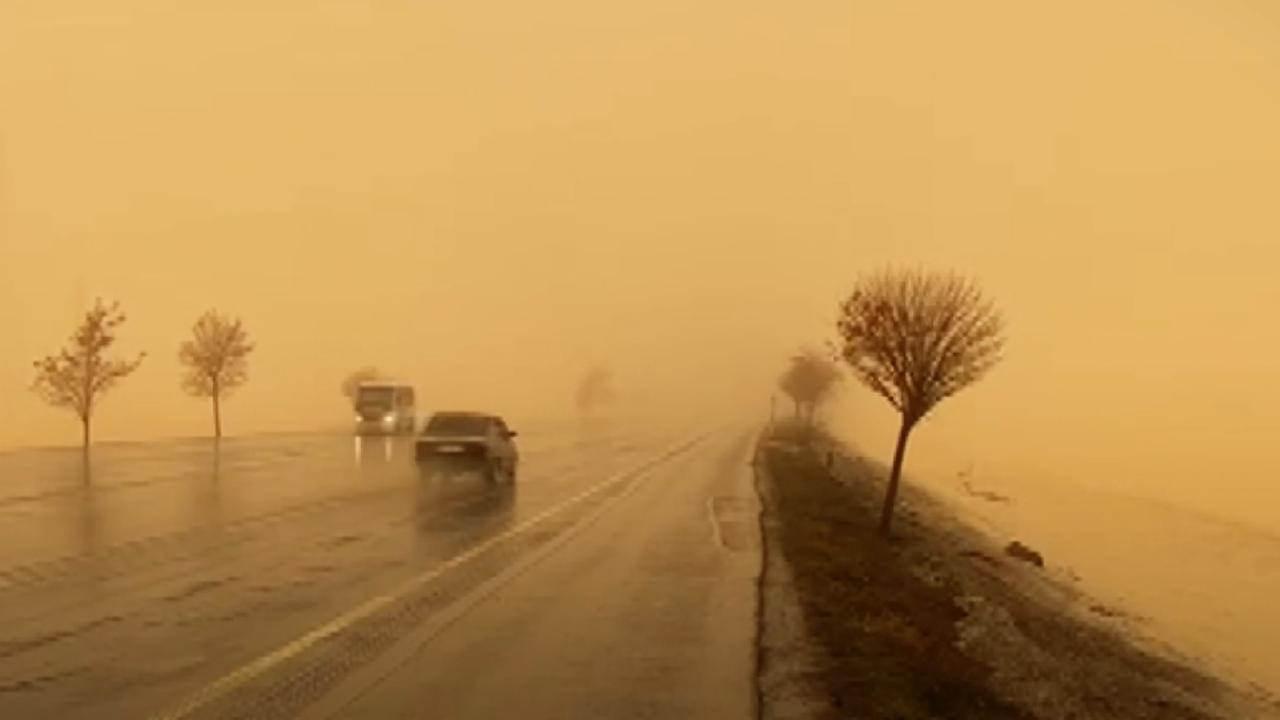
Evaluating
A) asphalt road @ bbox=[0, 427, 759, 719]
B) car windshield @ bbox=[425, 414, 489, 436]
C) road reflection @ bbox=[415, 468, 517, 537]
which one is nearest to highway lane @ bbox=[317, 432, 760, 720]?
asphalt road @ bbox=[0, 427, 759, 719]

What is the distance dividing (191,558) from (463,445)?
16.9 meters

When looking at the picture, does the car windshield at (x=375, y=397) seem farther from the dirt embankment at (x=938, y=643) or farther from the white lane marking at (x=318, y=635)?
the white lane marking at (x=318, y=635)

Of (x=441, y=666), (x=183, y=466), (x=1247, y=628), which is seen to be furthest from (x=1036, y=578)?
(x=183, y=466)

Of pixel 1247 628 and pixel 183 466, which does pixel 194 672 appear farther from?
pixel 183 466

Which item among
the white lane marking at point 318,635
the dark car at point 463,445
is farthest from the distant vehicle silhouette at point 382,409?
the white lane marking at point 318,635

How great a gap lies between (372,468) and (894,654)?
33.3m

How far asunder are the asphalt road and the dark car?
5.11ft

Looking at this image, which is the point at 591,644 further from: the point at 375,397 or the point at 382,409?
the point at 375,397

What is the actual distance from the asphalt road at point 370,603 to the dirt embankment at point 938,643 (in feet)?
2.23

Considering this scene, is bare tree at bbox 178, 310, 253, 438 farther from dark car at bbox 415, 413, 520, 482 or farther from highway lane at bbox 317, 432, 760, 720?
highway lane at bbox 317, 432, 760, 720

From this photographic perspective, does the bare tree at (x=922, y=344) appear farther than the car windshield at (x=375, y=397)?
No

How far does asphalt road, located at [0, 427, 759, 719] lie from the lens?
11.5 m

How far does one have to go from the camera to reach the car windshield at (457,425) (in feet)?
124

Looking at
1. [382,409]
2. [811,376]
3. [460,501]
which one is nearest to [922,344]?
[460,501]
